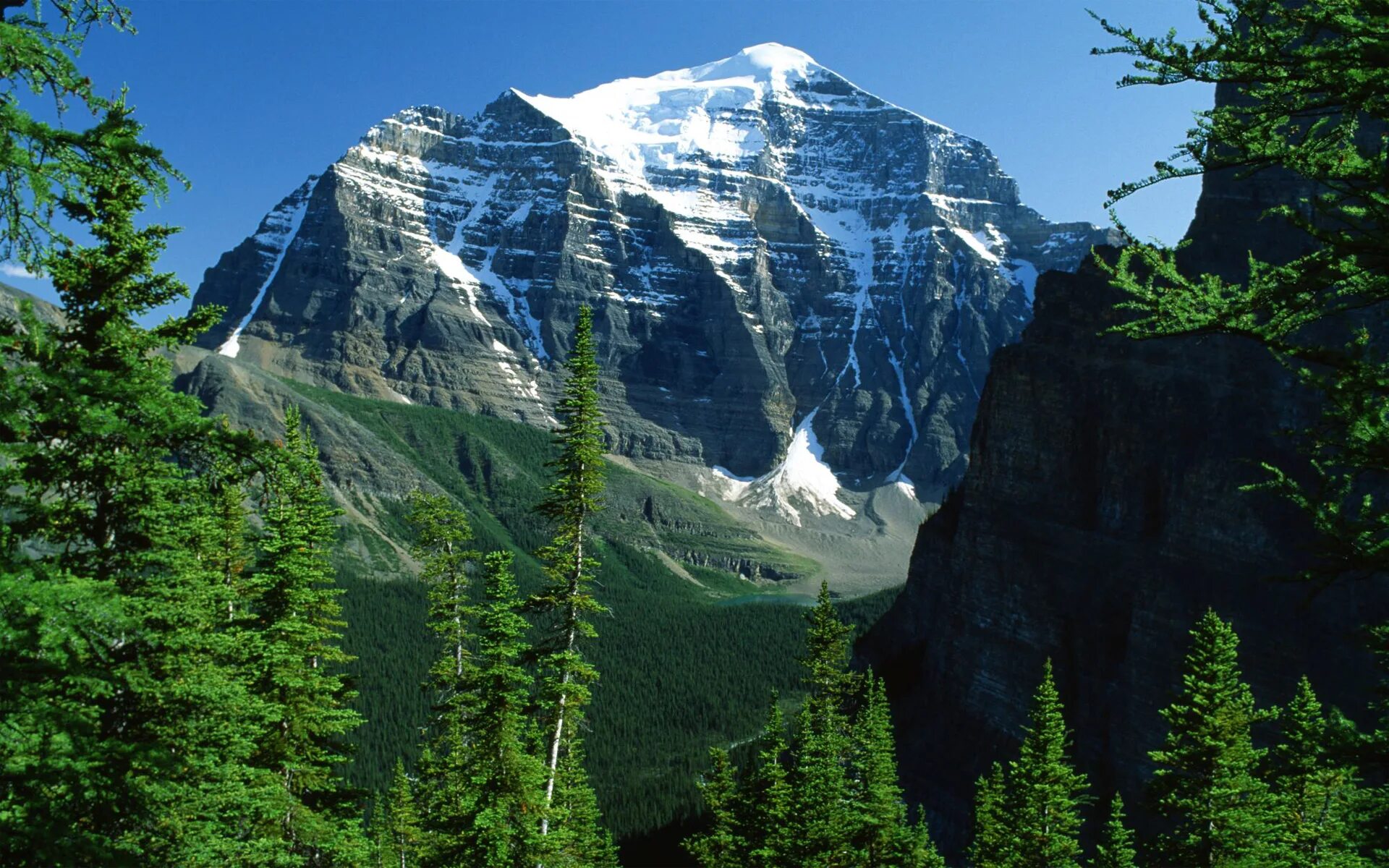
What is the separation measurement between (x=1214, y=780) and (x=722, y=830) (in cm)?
2492

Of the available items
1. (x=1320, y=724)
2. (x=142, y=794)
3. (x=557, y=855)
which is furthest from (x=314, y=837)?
(x=1320, y=724)

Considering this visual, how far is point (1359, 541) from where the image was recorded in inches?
359

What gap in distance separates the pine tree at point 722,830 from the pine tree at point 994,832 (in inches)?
384

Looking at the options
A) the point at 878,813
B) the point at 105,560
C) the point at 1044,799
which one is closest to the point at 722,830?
the point at 878,813

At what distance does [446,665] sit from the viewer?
3206cm

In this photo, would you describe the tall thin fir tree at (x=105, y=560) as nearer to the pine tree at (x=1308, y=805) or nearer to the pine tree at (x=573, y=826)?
the pine tree at (x=573, y=826)

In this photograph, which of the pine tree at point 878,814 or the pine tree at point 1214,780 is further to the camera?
the pine tree at point 878,814

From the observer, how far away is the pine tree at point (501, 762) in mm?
23891

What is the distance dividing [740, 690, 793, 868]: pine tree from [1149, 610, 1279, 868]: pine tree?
42.0 ft

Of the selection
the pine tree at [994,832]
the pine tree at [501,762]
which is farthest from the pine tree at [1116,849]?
the pine tree at [501,762]

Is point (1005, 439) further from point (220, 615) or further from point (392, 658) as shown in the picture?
point (392, 658)

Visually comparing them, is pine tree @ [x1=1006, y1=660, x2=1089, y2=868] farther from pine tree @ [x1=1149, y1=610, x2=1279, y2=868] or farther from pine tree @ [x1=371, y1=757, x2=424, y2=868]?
pine tree @ [x1=371, y1=757, x2=424, y2=868]

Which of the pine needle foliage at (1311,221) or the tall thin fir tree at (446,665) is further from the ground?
the pine needle foliage at (1311,221)

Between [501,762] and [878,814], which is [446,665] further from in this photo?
[878,814]
